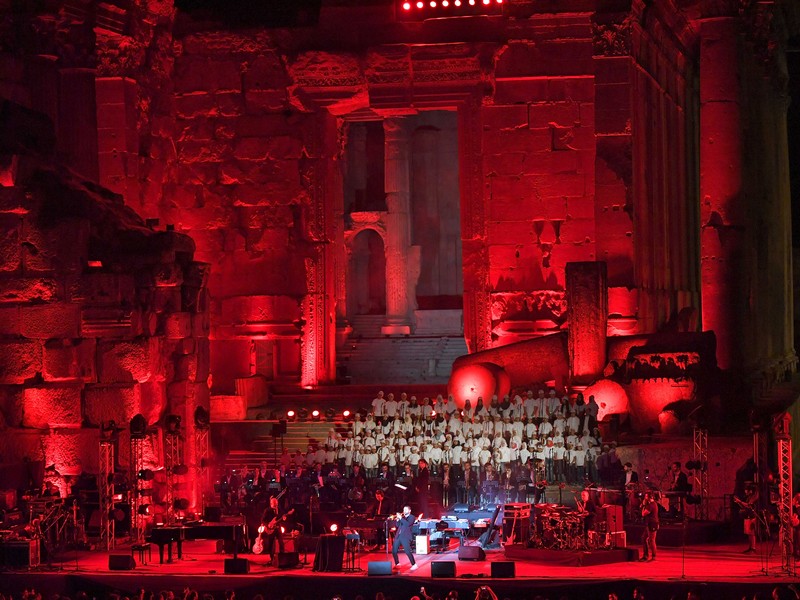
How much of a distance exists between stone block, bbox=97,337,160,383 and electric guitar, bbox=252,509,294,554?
13.0 ft

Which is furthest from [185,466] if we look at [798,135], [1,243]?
[798,135]

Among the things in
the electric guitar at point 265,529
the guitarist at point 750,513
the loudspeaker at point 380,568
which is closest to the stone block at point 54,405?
the electric guitar at point 265,529

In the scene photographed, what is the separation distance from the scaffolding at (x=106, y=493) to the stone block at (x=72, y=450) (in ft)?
4.57

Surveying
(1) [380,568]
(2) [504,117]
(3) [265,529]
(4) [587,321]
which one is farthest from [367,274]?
(1) [380,568]

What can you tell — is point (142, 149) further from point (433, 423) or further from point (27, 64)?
point (433, 423)

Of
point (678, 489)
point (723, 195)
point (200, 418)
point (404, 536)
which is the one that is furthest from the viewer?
point (723, 195)

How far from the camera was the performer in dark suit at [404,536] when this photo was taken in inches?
827

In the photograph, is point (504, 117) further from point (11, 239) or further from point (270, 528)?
point (270, 528)

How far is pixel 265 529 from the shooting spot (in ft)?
72.5

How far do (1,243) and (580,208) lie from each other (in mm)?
13883

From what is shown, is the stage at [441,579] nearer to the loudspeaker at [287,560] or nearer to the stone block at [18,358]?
the loudspeaker at [287,560]

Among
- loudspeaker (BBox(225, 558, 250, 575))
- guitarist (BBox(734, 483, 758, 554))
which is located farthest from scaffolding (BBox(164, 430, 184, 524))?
guitarist (BBox(734, 483, 758, 554))

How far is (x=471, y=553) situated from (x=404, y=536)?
98 centimetres

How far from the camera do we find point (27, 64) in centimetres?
3256
